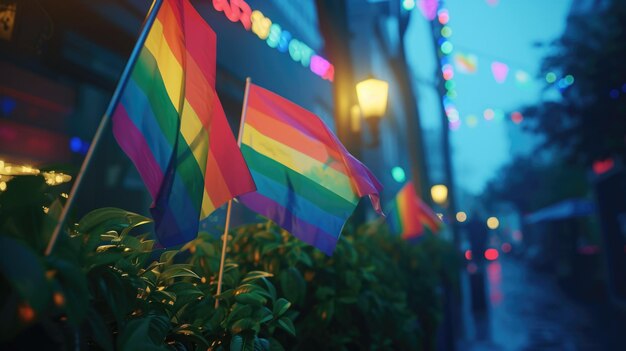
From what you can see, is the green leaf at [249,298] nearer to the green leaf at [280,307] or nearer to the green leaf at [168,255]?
the green leaf at [280,307]

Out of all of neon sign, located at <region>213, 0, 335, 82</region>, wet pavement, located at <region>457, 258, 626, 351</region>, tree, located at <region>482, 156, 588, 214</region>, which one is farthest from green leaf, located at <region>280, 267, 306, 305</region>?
tree, located at <region>482, 156, 588, 214</region>

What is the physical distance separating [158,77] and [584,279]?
47.6 feet

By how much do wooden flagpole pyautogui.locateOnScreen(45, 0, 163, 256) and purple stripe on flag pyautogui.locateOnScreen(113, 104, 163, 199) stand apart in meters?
0.07

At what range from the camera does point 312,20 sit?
10.3m

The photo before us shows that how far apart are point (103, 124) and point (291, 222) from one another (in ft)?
4.74

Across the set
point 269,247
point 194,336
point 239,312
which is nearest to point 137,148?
point 194,336

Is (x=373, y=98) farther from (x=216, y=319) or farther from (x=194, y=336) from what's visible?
(x=194, y=336)

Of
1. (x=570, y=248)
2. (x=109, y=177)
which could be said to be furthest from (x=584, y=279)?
(x=109, y=177)

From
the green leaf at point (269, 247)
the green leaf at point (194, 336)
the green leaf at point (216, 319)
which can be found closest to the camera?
the green leaf at point (194, 336)

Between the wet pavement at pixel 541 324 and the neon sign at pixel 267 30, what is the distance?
5728 millimetres

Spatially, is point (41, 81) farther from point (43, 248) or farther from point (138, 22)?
point (43, 248)

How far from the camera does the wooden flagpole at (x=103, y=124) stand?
1271 millimetres

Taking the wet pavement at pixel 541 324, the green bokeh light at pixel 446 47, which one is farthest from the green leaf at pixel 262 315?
the green bokeh light at pixel 446 47

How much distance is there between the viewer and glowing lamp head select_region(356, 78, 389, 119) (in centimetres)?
588
